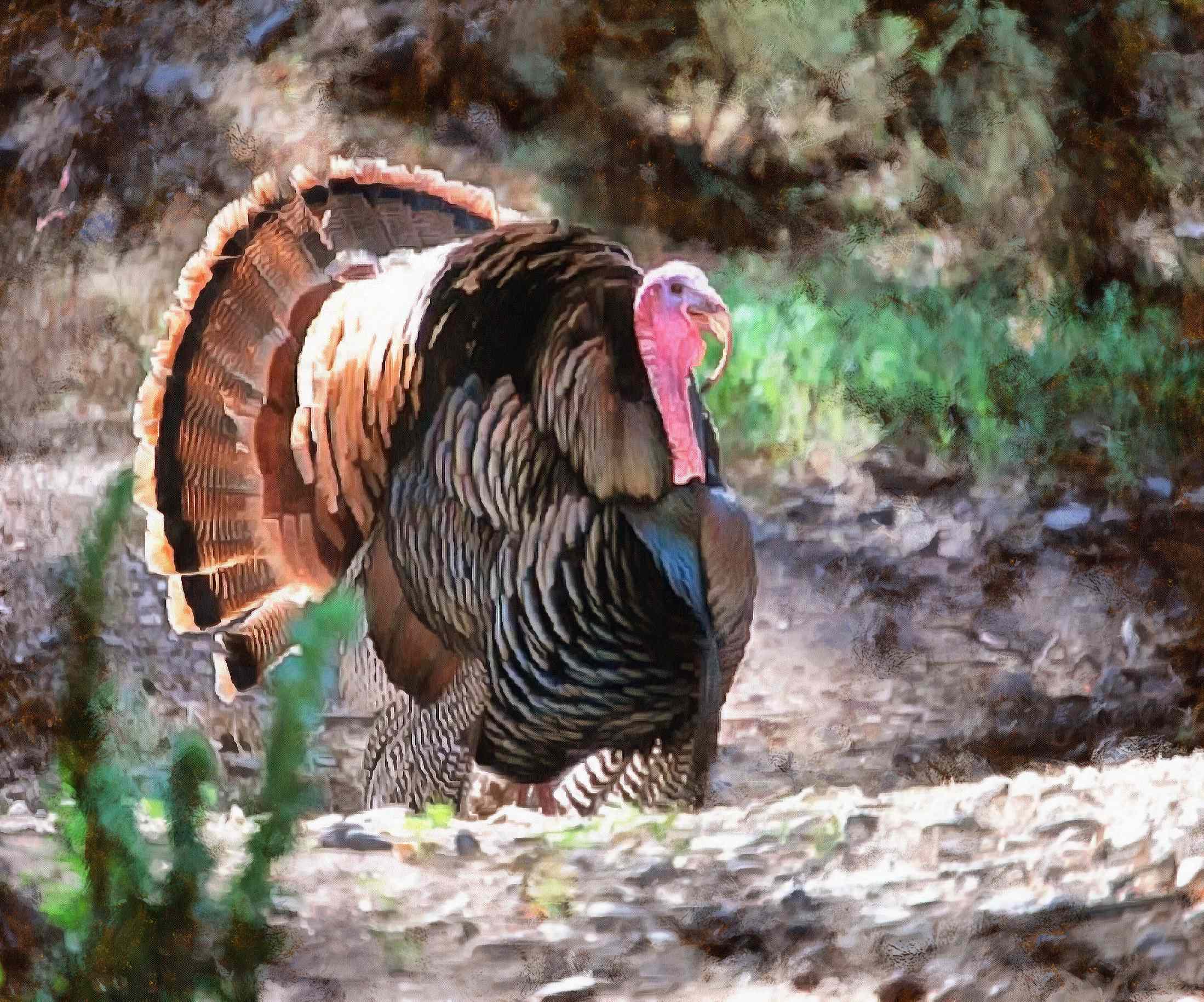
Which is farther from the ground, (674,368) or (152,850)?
(674,368)

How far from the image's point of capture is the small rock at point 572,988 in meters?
0.85

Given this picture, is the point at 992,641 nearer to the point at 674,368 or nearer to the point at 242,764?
the point at 674,368

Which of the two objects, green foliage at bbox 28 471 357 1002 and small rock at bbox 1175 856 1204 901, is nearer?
green foliage at bbox 28 471 357 1002

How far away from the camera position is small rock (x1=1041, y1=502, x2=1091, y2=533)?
88 centimetres

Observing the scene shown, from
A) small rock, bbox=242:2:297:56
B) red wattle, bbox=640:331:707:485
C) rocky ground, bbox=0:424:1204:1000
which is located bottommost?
rocky ground, bbox=0:424:1204:1000

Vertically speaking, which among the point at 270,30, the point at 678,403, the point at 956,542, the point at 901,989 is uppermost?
the point at 270,30

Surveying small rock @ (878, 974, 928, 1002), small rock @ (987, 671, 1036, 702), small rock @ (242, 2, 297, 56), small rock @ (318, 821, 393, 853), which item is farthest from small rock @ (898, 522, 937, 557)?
small rock @ (242, 2, 297, 56)

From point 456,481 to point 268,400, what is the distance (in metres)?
0.14

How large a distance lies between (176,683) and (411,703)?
0.15 m

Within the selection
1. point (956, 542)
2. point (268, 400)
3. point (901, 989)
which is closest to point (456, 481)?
point (268, 400)

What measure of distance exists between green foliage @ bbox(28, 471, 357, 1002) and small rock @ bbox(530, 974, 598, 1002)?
0.17 meters

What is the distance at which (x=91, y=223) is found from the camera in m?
0.90

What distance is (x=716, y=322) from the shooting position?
2.88ft

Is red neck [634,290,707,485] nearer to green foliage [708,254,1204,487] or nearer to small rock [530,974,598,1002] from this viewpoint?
green foliage [708,254,1204,487]
